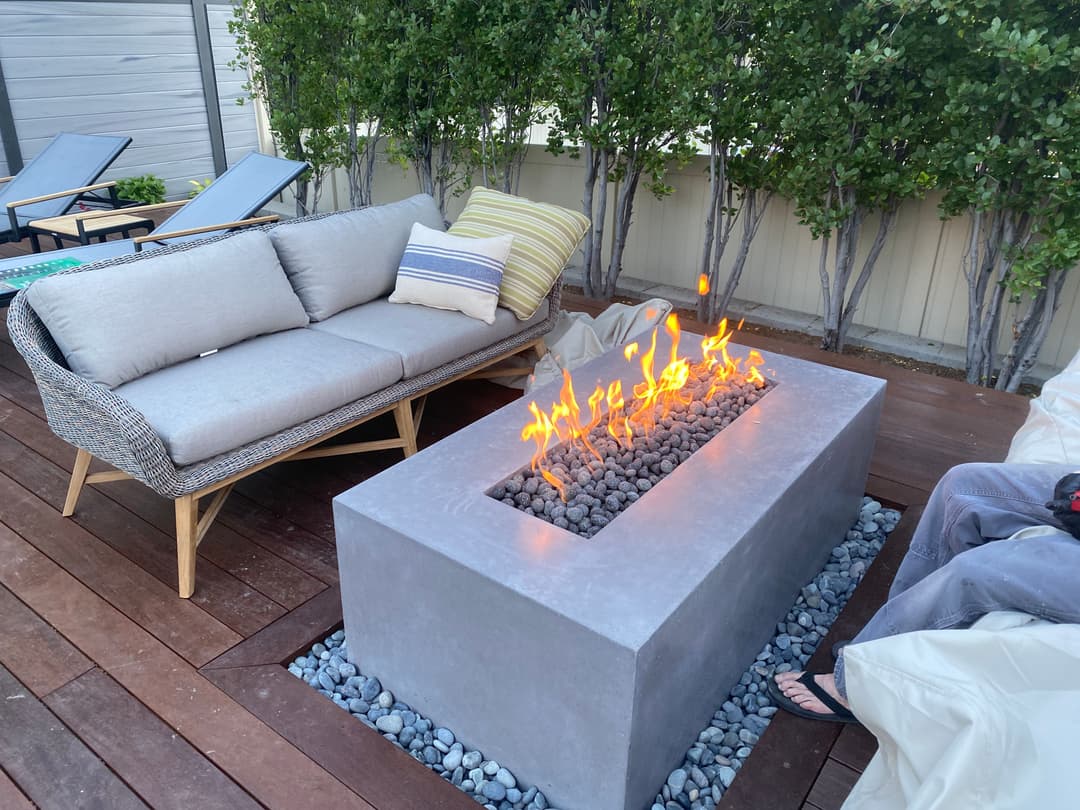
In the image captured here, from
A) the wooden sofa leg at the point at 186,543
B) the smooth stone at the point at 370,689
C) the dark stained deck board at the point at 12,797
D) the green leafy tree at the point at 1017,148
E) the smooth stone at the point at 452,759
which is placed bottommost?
the smooth stone at the point at 452,759

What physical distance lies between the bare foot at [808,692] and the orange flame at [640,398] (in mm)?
679

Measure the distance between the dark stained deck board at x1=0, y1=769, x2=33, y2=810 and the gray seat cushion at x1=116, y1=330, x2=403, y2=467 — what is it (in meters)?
0.81

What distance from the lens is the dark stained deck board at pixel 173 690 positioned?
1639 millimetres

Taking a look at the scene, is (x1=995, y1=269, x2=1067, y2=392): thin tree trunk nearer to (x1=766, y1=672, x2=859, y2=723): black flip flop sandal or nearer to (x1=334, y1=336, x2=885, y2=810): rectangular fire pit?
(x1=334, y1=336, x2=885, y2=810): rectangular fire pit

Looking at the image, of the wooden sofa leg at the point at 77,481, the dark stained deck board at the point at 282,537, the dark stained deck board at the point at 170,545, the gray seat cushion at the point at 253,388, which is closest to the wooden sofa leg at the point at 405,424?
the gray seat cushion at the point at 253,388

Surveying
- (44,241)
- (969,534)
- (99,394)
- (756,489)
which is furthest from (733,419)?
(44,241)

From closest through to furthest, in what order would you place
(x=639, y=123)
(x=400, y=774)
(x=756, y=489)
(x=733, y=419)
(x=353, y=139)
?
(x=400, y=774) < (x=756, y=489) < (x=733, y=419) < (x=639, y=123) < (x=353, y=139)

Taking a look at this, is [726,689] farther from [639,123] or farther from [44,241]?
[44,241]

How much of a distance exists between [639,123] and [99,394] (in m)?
2.96

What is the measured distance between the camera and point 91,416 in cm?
220

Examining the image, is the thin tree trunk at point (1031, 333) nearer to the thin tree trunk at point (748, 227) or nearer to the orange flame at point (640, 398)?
the thin tree trunk at point (748, 227)

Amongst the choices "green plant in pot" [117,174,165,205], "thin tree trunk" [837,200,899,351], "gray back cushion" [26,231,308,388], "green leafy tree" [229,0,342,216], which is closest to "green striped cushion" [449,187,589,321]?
"gray back cushion" [26,231,308,388]

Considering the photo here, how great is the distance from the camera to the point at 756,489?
187 cm

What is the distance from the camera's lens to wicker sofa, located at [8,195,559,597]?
2193 mm
